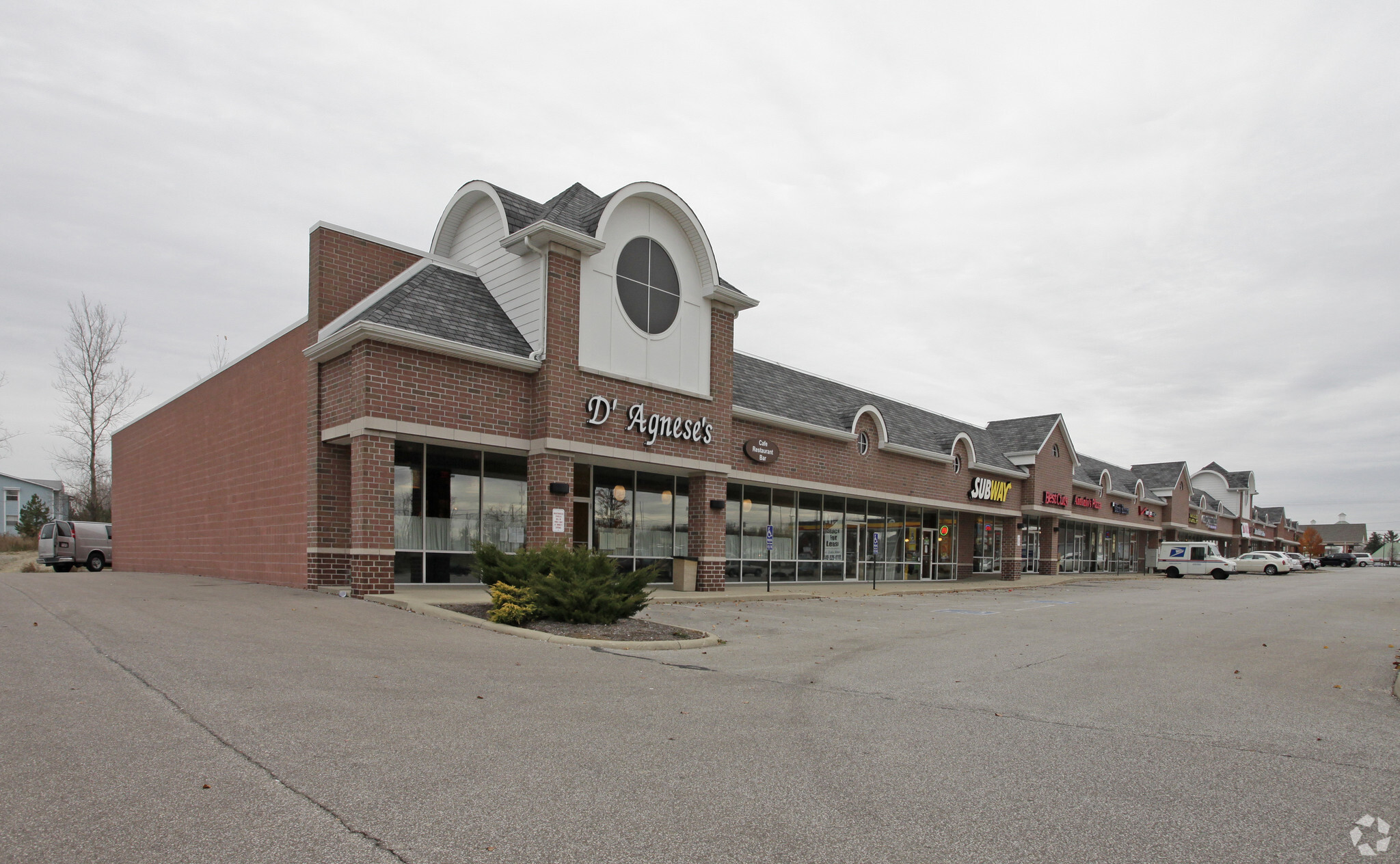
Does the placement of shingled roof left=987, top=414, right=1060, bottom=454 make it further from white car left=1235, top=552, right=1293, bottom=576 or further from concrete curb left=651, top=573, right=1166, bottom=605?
white car left=1235, top=552, right=1293, bottom=576

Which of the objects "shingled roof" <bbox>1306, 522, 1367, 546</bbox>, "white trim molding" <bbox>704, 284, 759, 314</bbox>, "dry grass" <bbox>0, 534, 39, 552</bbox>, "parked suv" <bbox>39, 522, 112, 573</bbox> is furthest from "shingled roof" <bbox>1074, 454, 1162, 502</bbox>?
"shingled roof" <bbox>1306, 522, 1367, 546</bbox>

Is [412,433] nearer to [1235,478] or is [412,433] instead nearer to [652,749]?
[652,749]

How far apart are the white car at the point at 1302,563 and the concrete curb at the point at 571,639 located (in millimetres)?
61889

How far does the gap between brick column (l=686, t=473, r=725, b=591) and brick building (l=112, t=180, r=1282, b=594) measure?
56mm

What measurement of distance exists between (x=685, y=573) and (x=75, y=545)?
24.6 metres

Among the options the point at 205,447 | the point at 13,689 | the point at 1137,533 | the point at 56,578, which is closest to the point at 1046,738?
the point at 13,689

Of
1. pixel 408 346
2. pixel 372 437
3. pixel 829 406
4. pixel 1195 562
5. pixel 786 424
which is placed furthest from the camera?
pixel 1195 562

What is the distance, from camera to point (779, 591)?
2462 cm

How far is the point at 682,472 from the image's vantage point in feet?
75.5

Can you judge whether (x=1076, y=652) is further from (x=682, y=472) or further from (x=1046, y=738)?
(x=682, y=472)

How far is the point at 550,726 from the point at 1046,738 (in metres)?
3.85

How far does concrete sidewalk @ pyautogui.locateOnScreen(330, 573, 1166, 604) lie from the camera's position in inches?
665

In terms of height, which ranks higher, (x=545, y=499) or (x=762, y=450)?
(x=762, y=450)

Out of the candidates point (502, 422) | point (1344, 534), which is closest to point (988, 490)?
point (502, 422)
